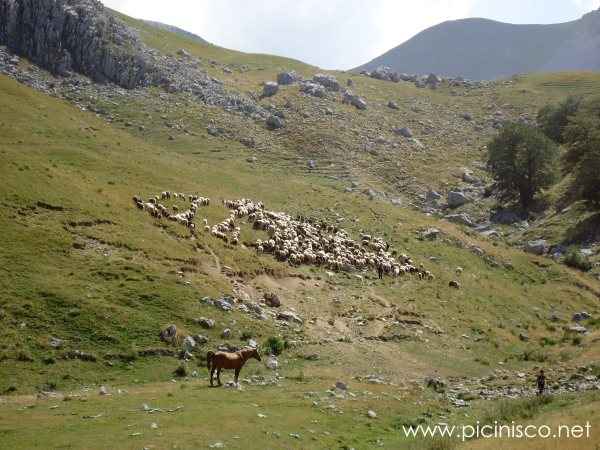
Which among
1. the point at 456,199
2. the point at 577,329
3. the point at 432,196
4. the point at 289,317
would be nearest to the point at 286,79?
the point at 432,196

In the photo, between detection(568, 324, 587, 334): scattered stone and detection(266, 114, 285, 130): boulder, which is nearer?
detection(568, 324, 587, 334): scattered stone

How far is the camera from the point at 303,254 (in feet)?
151

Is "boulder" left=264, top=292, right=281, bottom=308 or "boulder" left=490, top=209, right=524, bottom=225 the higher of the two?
"boulder" left=490, top=209, right=524, bottom=225

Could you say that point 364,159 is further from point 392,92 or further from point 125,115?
point 392,92

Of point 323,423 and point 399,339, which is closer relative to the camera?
point 323,423

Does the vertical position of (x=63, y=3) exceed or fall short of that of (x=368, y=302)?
it exceeds it

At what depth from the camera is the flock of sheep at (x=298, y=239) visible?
4419cm

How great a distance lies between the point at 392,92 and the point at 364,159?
1880 inches

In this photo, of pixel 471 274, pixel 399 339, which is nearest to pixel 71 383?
pixel 399 339

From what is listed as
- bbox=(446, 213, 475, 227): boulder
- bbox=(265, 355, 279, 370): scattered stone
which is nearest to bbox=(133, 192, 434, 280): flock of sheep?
bbox=(265, 355, 279, 370): scattered stone

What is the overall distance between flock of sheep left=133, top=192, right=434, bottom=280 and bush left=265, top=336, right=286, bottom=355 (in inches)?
513

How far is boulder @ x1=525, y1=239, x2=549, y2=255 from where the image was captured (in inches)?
2724

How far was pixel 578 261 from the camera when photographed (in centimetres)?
6294

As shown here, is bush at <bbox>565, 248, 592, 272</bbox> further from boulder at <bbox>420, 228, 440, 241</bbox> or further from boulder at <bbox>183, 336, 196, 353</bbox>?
boulder at <bbox>183, 336, 196, 353</bbox>
